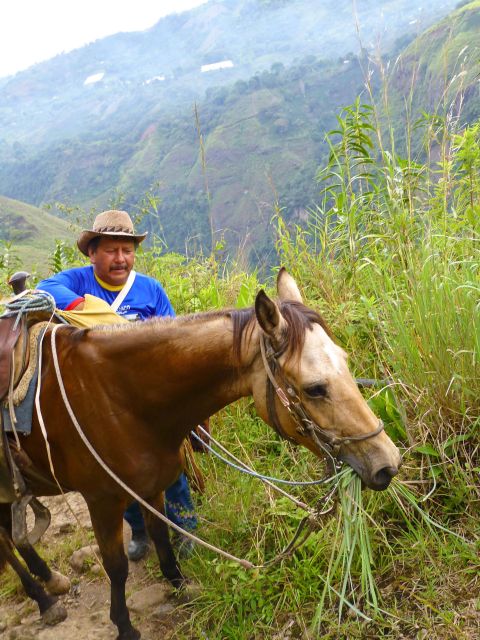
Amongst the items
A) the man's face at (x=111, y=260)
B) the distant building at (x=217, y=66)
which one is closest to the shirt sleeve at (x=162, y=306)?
the man's face at (x=111, y=260)

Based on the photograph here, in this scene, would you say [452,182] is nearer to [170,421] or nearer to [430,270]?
[430,270]

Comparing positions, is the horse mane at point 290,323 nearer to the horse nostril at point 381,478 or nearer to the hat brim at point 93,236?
the horse nostril at point 381,478

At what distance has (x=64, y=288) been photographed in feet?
9.93

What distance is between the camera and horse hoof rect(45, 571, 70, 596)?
3084 millimetres

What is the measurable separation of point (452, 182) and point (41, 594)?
3.54 meters

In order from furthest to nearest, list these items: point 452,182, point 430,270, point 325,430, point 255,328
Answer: point 452,182
point 430,270
point 255,328
point 325,430

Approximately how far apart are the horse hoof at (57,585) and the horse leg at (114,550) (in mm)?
567

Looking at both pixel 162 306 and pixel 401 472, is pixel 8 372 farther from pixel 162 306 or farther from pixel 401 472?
pixel 401 472

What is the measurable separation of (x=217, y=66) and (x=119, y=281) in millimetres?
208907

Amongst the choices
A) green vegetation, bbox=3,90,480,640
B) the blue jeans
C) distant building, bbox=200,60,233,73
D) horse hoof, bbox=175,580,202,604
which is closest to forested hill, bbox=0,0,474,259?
green vegetation, bbox=3,90,480,640

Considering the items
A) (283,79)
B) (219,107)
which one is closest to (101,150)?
(219,107)

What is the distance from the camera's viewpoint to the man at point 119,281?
3.16 metres

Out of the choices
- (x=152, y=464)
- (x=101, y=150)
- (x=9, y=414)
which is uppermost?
(x=101, y=150)

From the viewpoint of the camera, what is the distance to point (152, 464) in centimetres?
238
